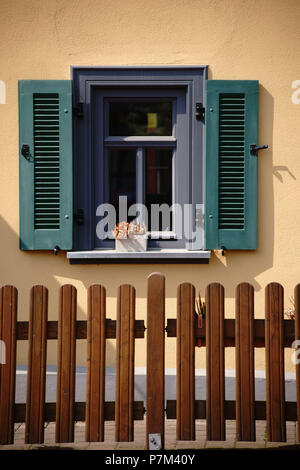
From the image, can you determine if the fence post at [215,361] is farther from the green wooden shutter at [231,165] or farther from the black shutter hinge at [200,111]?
the black shutter hinge at [200,111]

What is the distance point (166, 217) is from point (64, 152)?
3.58 feet

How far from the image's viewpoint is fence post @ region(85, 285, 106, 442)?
385cm

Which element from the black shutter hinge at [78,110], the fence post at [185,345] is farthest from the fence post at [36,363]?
the black shutter hinge at [78,110]

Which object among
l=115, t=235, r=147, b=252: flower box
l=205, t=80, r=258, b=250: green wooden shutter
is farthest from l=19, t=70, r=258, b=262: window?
l=115, t=235, r=147, b=252: flower box

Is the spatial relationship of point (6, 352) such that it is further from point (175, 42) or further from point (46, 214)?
point (175, 42)

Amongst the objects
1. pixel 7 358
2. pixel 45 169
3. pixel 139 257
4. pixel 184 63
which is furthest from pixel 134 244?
pixel 7 358

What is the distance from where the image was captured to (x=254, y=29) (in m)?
5.57

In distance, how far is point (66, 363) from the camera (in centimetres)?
389

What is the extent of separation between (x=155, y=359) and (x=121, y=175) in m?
2.44

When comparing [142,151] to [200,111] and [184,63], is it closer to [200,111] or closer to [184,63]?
[200,111]

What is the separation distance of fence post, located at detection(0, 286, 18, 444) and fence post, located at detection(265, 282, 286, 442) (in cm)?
152

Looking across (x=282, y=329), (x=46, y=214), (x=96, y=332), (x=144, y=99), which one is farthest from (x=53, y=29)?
(x=282, y=329)

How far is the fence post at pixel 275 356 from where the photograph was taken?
12.6 feet

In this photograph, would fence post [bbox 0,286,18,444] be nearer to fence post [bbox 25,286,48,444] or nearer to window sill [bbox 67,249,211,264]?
fence post [bbox 25,286,48,444]
